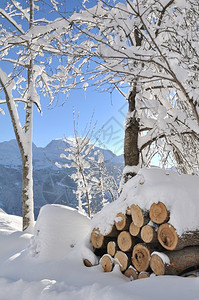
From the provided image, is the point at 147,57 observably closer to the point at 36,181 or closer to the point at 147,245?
the point at 147,245

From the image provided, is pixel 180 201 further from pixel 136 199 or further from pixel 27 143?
pixel 27 143

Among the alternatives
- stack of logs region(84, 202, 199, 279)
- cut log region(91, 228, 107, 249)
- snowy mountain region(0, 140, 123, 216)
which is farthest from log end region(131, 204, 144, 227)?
snowy mountain region(0, 140, 123, 216)

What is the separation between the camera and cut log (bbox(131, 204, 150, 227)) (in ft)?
8.11

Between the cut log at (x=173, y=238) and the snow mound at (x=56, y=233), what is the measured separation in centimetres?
146

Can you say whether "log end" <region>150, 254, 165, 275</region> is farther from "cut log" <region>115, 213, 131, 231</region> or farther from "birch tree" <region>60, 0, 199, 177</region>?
"birch tree" <region>60, 0, 199, 177</region>

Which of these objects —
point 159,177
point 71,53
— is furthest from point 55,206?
point 71,53

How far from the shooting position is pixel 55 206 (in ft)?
12.2

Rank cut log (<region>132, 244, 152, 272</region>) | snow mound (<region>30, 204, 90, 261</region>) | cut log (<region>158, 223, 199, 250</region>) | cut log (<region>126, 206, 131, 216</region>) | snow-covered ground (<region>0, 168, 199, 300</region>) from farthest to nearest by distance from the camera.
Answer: snow mound (<region>30, 204, 90, 261</region>)
cut log (<region>126, 206, 131, 216</region>)
cut log (<region>132, 244, 152, 272</region>)
cut log (<region>158, 223, 199, 250</region>)
snow-covered ground (<region>0, 168, 199, 300</region>)

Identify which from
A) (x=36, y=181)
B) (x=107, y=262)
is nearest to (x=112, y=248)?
(x=107, y=262)

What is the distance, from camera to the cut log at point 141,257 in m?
2.43

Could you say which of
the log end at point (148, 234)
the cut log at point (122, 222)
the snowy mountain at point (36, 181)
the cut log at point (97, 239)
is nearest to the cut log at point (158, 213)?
the log end at point (148, 234)

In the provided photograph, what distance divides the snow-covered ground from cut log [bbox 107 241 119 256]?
180 millimetres

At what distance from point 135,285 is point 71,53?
2212mm

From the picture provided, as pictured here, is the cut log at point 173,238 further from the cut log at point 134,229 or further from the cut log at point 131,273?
the cut log at point 131,273
